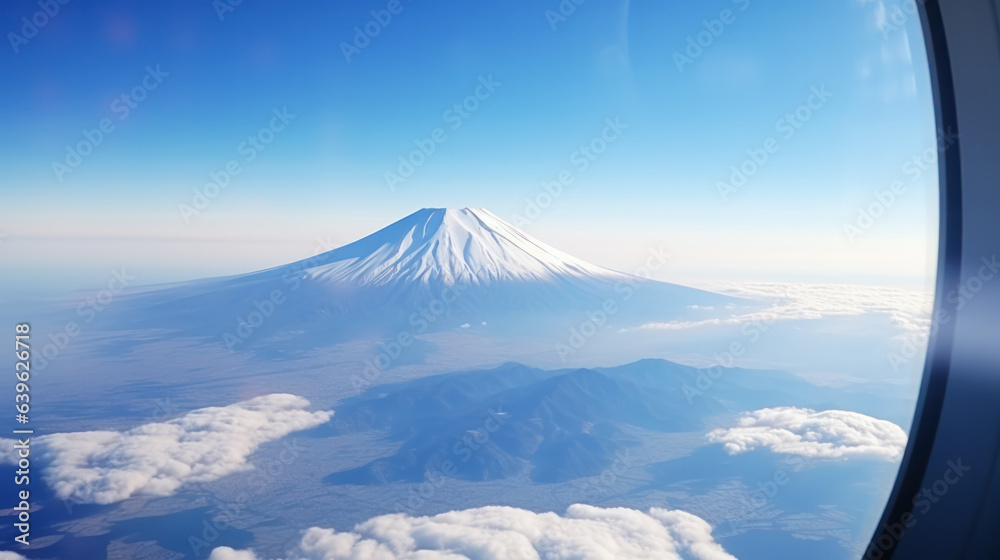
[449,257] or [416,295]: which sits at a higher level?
[449,257]

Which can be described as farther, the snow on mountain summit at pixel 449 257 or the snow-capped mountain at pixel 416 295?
the snow on mountain summit at pixel 449 257

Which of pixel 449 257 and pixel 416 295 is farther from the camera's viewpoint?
pixel 449 257

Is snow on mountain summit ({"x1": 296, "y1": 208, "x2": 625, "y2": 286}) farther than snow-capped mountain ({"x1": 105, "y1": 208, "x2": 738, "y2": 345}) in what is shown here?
Yes

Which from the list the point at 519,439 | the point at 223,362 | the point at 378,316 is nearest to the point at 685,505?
the point at 519,439
